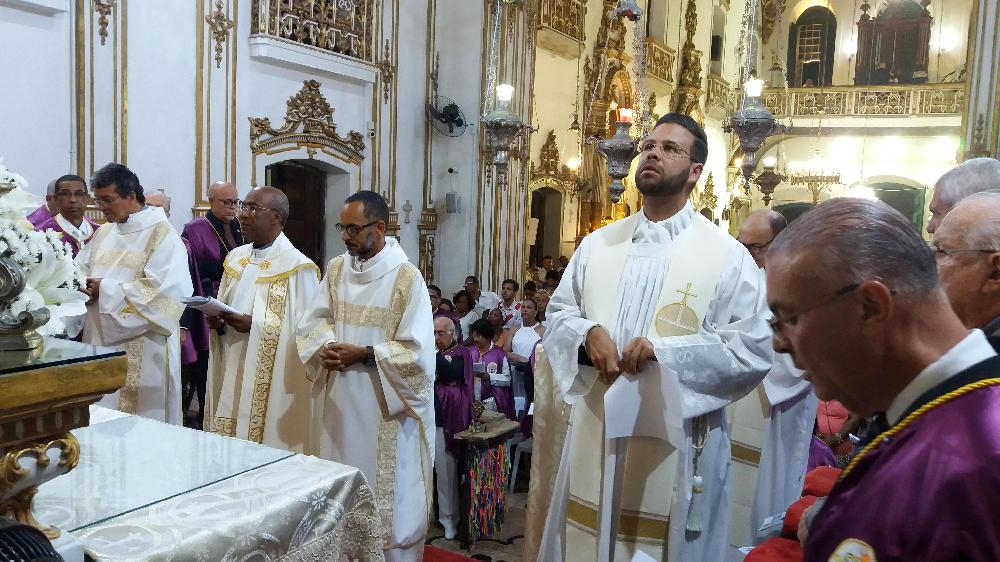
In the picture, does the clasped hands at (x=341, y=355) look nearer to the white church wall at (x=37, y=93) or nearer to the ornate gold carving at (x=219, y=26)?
the white church wall at (x=37, y=93)

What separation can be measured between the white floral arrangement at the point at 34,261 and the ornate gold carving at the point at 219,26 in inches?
299

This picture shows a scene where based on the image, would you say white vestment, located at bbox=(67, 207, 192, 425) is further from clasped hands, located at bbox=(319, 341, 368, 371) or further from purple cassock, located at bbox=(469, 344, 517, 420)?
purple cassock, located at bbox=(469, 344, 517, 420)

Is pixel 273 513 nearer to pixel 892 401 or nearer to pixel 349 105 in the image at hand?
pixel 892 401

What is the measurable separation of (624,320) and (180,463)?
5.56 feet

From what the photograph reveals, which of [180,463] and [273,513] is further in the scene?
[180,463]

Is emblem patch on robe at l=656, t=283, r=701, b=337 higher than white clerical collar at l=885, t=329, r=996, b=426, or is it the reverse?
white clerical collar at l=885, t=329, r=996, b=426

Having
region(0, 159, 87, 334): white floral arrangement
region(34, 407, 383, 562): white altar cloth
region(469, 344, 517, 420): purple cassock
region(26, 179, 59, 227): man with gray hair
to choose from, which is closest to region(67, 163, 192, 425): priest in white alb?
region(26, 179, 59, 227): man with gray hair

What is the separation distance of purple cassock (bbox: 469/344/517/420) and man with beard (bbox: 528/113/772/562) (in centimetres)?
302

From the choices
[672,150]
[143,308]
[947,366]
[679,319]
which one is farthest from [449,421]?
[947,366]

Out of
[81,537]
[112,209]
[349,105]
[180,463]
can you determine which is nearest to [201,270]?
[112,209]

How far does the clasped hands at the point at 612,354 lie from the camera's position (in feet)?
8.83

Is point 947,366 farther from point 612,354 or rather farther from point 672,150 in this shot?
point 672,150

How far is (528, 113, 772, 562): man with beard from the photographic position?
2.76 meters

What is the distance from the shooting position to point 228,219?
708 cm
